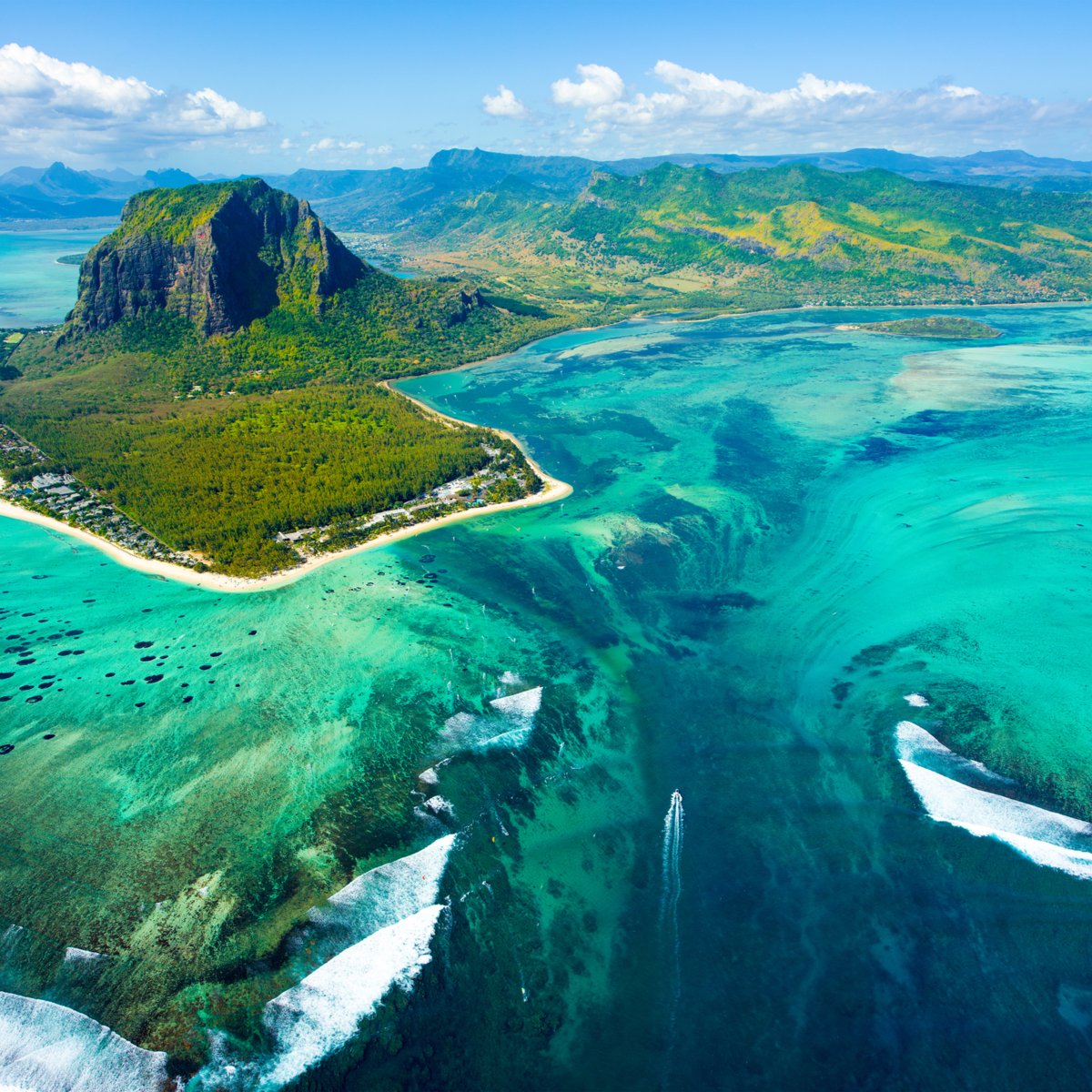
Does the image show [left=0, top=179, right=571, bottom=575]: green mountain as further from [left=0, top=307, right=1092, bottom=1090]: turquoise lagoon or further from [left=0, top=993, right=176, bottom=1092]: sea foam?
[left=0, top=993, right=176, bottom=1092]: sea foam

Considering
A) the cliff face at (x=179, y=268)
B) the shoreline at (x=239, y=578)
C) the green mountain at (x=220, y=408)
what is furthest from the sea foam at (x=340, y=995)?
the cliff face at (x=179, y=268)

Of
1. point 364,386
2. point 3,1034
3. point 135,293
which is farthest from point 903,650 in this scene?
point 135,293

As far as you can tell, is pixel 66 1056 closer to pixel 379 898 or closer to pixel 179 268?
pixel 379 898

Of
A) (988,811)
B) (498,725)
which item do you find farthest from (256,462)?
(988,811)

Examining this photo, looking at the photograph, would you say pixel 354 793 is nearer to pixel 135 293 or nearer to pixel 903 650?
pixel 903 650

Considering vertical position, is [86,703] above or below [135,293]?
below

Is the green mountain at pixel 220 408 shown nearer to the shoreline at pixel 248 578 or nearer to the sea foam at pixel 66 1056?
the shoreline at pixel 248 578
